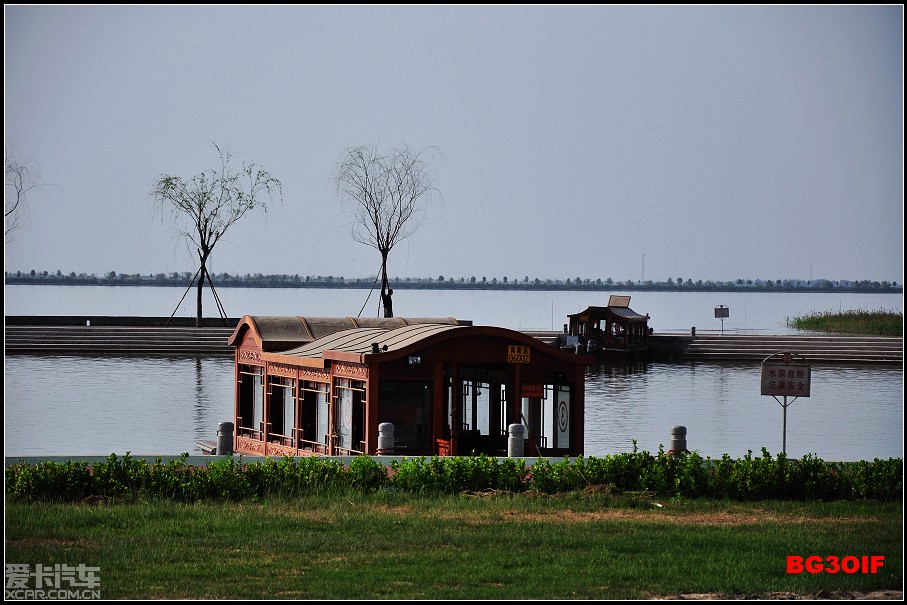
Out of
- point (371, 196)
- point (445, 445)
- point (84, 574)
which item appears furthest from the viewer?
point (371, 196)

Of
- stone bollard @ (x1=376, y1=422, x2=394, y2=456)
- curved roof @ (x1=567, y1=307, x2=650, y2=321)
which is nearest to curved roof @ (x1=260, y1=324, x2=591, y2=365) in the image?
stone bollard @ (x1=376, y1=422, x2=394, y2=456)

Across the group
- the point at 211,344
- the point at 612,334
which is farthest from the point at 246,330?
the point at 612,334

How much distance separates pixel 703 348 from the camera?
53.2 metres

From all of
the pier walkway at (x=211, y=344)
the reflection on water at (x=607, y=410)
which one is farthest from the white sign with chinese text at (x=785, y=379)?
the pier walkway at (x=211, y=344)

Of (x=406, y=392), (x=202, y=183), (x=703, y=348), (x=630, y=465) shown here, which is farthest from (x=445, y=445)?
(x=202, y=183)

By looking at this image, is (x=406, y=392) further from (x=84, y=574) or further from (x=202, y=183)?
(x=202, y=183)

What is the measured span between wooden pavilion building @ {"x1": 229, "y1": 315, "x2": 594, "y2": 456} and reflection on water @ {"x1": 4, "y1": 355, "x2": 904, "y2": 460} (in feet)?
11.9

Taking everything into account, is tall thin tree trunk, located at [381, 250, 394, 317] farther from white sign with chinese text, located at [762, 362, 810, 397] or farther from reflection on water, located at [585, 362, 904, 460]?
white sign with chinese text, located at [762, 362, 810, 397]

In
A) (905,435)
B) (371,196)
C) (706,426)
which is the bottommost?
(706,426)

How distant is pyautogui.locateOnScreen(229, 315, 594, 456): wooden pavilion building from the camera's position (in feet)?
61.2

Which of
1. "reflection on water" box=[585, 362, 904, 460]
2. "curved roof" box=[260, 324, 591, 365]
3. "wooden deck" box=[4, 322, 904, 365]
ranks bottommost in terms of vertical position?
"reflection on water" box=[585, 362, 904, 460]

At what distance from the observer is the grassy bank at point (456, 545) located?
32.8ft

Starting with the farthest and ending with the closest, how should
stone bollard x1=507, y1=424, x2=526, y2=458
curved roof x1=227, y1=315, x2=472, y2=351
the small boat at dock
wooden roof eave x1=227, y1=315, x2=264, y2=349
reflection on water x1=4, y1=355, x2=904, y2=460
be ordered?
the small boat at dock
reflection on water x1=4, y1=355, x2=904, y2=460
curved roof x1=227, y1=315, x2=472, y2=351
wooden roof eave x1=227, y1=315, x2=264, y2=349
stone bollard x1=507, y1=424, x2=526, y2=458

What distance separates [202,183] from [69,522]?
49037mm
